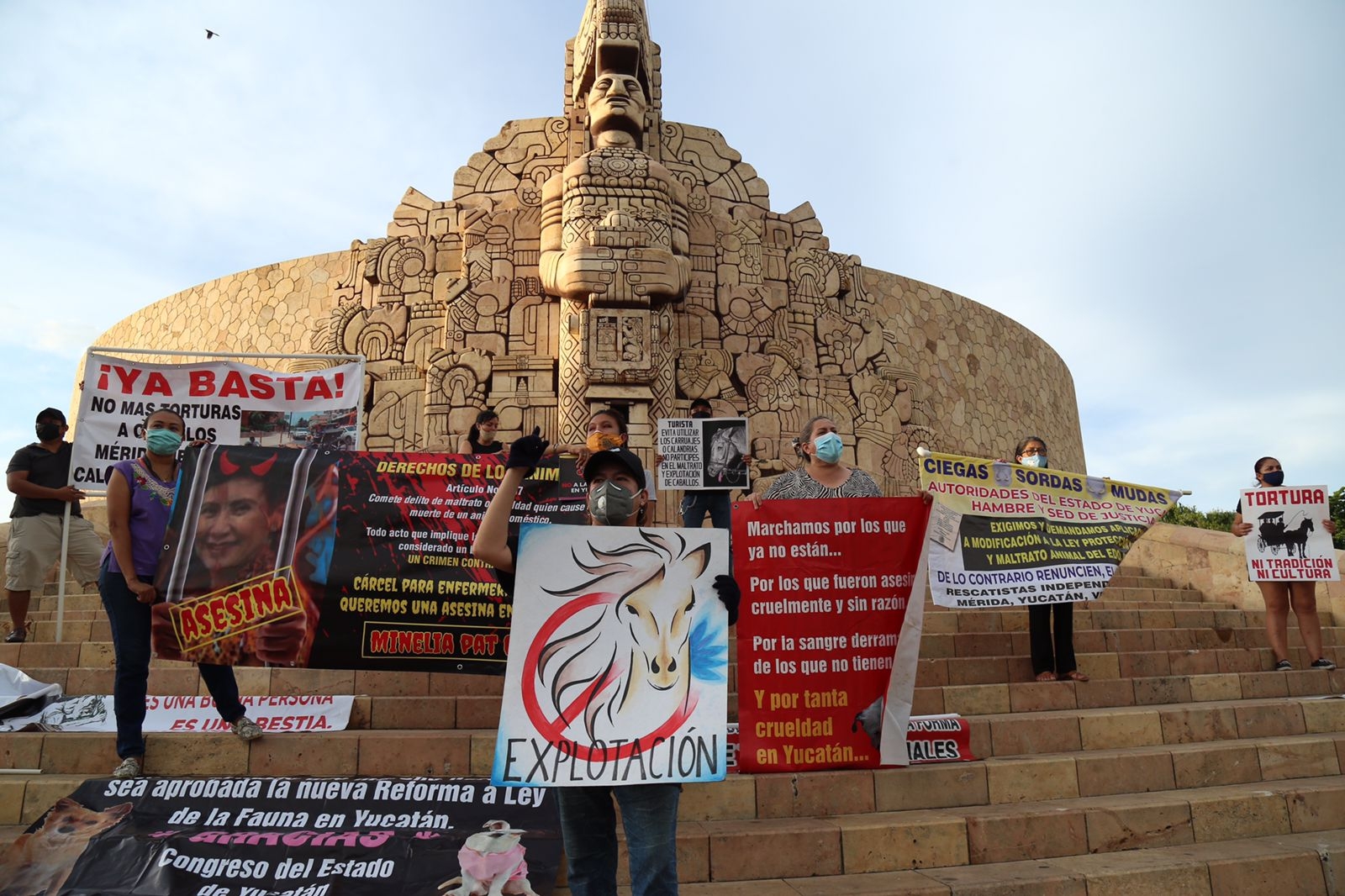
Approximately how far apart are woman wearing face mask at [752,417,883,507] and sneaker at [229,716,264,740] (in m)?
2.75

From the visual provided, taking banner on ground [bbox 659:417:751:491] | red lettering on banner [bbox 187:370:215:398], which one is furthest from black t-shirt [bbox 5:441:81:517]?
banner on ground [bbox 659:417:751:491]

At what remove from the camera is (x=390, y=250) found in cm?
1125

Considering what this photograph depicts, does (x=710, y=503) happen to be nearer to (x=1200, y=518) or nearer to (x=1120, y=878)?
(x=1120, y=878)

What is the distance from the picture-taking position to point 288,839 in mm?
3203

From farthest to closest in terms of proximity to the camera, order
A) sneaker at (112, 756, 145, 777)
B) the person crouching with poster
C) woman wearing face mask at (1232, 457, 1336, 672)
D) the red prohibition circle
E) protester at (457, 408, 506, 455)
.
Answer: protester at (457, 408, 506, 455) < woman wearing face mask at (1232, 457, 1336, 672) < sneaker at (112, 756, 145, 777) < the red prohibition circle < the person crouching with poster

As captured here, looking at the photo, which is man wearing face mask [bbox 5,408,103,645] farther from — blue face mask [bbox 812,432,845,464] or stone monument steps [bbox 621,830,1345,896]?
blue face mask [bbox 812,432,845,464]

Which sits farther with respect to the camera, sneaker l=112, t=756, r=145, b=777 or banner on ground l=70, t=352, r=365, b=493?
banner on ground l=70, t=352, r=365, b=493

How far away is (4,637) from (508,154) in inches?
322

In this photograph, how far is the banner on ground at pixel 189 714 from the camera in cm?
439

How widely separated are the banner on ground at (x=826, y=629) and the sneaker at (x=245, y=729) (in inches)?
90.7

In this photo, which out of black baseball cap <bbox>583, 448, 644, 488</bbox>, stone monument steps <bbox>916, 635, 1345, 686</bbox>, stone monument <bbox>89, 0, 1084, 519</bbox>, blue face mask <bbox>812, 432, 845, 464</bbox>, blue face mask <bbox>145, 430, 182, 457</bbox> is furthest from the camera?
stone monument <bbox>89, 0, 1084, 519</bbox>

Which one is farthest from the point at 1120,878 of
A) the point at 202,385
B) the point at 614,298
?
the point at 614,298

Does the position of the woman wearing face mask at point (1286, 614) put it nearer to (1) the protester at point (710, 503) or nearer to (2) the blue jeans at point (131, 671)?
(1) the protester at point (710, 503)

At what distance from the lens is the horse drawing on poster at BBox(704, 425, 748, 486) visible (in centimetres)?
636
